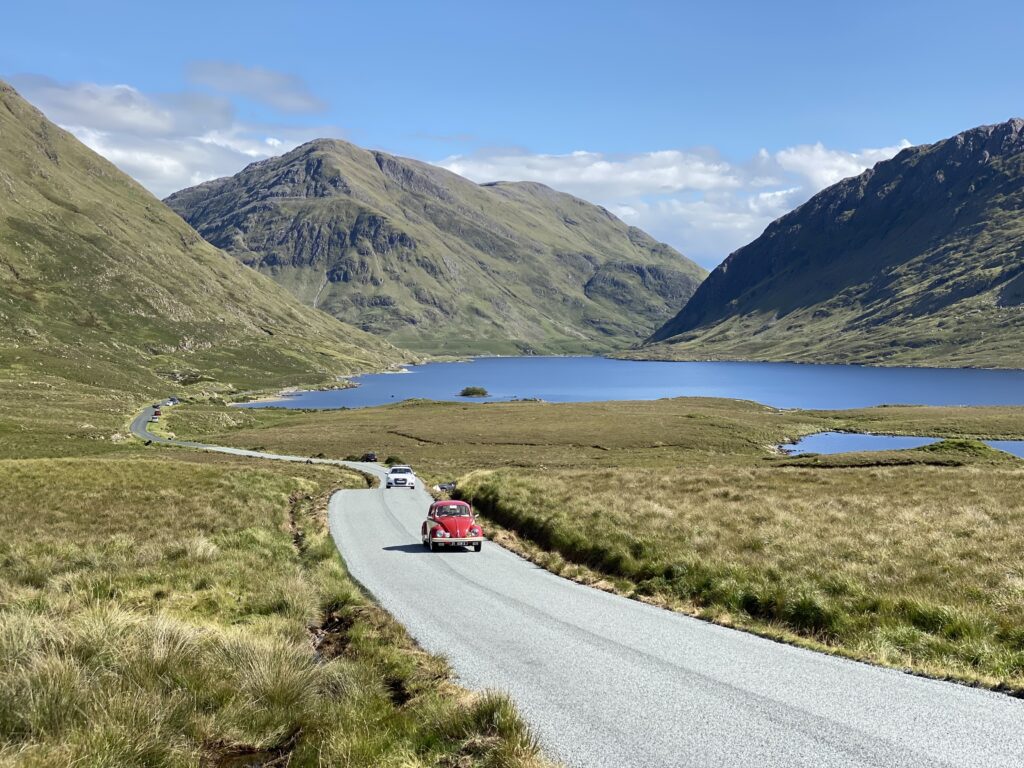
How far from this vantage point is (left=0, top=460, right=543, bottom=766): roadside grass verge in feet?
22.6

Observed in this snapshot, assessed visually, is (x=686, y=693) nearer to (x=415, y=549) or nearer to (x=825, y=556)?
(x=825, y=556)

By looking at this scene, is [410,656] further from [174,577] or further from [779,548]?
Result: [779,548]

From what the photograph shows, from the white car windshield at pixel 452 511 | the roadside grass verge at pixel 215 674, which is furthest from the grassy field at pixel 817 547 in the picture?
the roadside grass verge at pixel 215 674

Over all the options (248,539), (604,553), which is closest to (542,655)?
(604,553)

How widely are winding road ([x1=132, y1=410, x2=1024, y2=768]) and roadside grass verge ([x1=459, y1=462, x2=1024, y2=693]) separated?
4.83ft

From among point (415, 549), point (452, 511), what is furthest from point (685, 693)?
point (452, 511)

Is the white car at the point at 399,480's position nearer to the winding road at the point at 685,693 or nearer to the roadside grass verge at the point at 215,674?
the roadside grass verge at the point at 215,674

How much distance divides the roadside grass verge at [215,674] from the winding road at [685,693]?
1.02 meters

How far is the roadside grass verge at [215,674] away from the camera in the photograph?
6.90m

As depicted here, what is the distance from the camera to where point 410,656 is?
1149 cm

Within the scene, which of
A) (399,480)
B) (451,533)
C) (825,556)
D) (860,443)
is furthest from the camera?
(860,443)

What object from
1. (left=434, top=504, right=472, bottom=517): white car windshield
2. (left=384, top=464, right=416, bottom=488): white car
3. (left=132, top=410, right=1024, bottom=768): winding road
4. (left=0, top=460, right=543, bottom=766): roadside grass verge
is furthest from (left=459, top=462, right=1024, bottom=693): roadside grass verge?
(left=384, top=464, right=416, bottom=488): white car

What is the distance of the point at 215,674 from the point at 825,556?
48.9ft

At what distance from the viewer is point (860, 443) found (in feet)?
292
